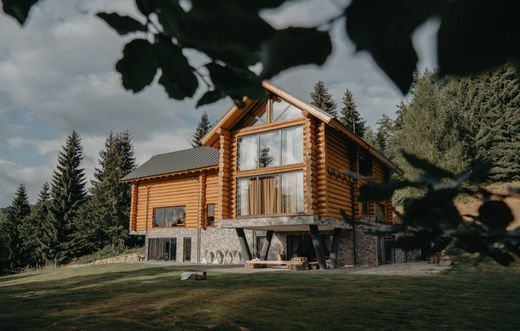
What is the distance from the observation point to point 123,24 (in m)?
1.21

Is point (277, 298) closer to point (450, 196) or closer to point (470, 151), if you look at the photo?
point (450, 196)

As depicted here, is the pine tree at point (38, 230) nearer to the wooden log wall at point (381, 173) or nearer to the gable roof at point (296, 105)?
the gable roof at point (296, 105)

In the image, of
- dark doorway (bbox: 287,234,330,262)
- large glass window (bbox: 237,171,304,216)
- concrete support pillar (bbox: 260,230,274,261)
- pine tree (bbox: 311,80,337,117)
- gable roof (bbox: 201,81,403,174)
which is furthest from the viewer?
pine tree (bbox: 311,80,337,117)

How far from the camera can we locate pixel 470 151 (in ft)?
115

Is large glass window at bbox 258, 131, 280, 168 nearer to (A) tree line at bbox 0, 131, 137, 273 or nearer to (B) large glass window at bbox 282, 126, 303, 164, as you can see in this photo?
(B) large glass window at bbox 282, 126, 303, 164

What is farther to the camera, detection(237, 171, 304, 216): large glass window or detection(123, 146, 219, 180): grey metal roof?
detection(123, 146, 219, 180): grey metal roof

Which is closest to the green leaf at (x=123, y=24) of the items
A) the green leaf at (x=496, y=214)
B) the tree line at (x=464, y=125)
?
the green leaf at (x=496, y=214)

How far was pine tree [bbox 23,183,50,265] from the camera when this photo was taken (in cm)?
3612

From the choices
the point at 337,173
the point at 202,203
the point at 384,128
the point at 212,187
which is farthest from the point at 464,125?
the point at 202,203

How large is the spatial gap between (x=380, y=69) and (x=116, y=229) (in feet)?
124

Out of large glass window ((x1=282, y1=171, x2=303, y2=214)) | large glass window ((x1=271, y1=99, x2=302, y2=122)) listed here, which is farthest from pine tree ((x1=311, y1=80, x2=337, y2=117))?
large glass window ((x1=282, y1=171, x2=303, y2=214))

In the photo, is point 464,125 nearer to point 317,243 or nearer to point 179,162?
point 179,162

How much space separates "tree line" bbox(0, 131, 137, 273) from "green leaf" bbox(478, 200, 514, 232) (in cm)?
3636

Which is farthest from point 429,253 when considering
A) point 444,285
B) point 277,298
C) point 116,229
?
point 116,229
